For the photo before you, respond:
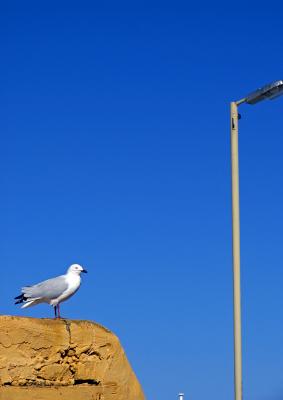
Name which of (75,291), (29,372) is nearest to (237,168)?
(75,291)

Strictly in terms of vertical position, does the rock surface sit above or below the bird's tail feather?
below

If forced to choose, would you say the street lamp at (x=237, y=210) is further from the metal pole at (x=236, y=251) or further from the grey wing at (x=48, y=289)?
the grey wing at (x=48, y=289)

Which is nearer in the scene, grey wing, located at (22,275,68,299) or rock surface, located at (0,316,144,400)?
rock surface, located at (0,316,144,400)

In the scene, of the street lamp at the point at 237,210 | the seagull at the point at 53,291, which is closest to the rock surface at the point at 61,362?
the seagull at the point at 53,291

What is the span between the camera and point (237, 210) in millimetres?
16250

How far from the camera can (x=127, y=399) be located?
17.7 m

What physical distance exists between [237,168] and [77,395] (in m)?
4.28

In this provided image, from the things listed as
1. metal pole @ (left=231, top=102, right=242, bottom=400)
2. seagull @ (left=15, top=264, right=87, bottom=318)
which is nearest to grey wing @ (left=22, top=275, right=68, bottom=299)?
seagull @ (left=15, top=264, right=87, bottom=318)

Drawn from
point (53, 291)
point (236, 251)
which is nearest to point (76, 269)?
point (53, 291)

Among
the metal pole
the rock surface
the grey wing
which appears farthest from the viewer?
the grey wing

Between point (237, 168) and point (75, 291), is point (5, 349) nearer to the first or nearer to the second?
point (75, 291)

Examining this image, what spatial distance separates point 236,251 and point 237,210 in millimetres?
627

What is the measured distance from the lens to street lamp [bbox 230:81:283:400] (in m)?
15.7

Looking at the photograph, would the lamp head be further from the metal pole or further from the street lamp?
the metal pole
